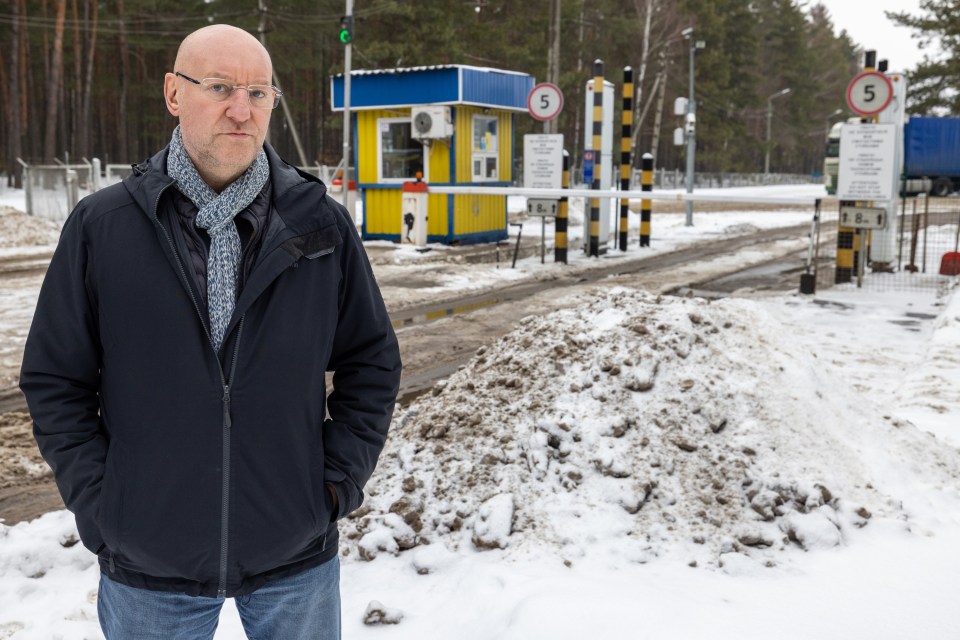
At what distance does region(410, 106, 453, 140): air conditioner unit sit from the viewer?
57.8 feet

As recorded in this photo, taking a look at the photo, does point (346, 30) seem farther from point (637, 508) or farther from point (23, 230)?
point (637, 508)

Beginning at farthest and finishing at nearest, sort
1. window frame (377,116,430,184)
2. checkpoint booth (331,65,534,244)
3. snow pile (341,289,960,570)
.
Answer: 1. window frame (377,116,430,184)
2. checkpoint booth (331,65,534,244)
3. snow pile (341,289,960,570)

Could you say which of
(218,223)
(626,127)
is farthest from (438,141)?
(218,223)

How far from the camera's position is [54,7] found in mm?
41281

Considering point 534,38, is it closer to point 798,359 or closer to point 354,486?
point 798,359

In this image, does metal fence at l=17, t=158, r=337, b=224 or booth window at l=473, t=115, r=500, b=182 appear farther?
metal fence at l=17, t=158, r=337, b=224

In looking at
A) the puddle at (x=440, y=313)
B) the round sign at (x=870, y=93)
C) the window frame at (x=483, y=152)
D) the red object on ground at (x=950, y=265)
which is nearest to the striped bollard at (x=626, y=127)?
the window frame at (x=483, y=152)

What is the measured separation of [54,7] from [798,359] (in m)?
44.0

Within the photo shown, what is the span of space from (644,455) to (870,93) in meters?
9.45

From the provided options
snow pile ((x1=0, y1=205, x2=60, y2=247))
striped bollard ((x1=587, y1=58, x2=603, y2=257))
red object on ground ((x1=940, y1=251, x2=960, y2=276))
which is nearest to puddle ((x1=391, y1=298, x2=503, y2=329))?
striped bollard ((x1=587, y1=58, x2=603, y2=257))

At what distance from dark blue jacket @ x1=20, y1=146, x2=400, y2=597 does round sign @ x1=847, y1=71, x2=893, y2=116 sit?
454 inches

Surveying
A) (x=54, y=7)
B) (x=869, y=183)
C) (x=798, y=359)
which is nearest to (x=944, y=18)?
(x=869, y=183)

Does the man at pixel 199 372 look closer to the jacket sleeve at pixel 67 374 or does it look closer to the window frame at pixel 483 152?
the jacket sleeve at pixel 67 374

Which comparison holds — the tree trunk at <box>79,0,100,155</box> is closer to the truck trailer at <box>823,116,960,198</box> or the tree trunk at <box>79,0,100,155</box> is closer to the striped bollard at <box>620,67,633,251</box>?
the striped bollard at <box>620,67,633,251</box>
